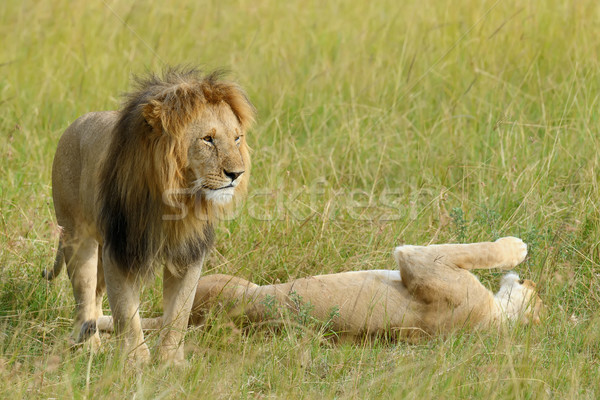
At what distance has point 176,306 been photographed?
3.68 m

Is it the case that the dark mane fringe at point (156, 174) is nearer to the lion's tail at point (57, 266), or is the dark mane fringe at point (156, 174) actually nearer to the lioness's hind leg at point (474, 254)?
the lion's tail at point (57, 266)

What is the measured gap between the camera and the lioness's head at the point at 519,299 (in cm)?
386

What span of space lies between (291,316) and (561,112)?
2.91 metres

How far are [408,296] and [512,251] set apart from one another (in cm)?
58

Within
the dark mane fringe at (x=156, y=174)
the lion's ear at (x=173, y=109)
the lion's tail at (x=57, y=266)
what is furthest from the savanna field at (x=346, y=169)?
the lion's ear at (x=173, y=109)

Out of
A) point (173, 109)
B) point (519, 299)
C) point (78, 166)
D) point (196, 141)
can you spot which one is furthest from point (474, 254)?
point (78, 166)

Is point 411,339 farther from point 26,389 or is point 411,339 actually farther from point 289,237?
point 26,389

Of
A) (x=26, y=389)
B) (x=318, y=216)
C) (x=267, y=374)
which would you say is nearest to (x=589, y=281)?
(x=318, y=216)

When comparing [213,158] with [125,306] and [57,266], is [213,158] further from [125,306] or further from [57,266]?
[57,266]

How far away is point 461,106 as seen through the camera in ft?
19.6

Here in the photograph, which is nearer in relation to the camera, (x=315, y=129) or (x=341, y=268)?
(x=341, y=268)

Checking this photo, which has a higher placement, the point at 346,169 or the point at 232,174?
the point at 232,174

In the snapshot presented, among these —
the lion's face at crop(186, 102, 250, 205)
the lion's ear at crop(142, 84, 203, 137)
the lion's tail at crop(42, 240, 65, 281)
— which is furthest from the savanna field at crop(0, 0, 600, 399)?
the lion's ear at crop(142, 84, 203, 137)

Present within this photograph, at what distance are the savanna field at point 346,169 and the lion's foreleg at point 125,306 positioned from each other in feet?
0.27
